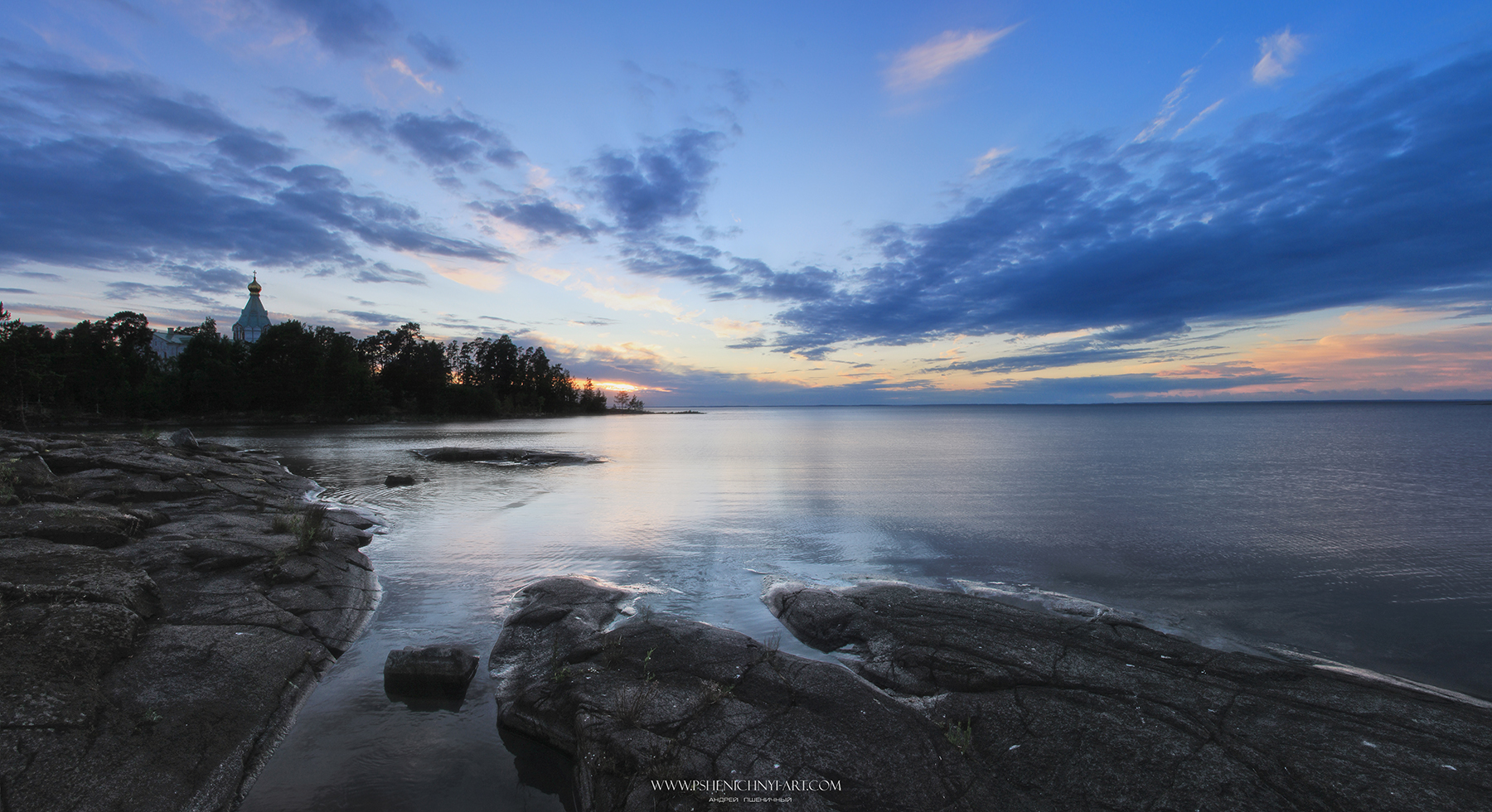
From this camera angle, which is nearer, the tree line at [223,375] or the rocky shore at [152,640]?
the rocky shore at [152,640]

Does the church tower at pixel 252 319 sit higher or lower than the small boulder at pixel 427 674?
higher

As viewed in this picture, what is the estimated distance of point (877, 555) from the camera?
50.5 feet

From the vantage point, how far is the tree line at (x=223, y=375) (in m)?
60.3

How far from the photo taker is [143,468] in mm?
16172

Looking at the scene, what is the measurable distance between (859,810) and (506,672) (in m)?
4.94

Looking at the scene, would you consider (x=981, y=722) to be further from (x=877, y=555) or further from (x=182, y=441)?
(x=182, y=441)

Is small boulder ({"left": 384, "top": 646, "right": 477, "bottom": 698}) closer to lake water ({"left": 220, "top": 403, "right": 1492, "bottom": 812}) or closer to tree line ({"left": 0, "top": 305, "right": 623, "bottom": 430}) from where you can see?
lake water ({"left": 220, "top": 403, "right": 1492, "bottom": 812})

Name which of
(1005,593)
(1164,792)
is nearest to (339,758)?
(1164,792)

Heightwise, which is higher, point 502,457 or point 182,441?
point 182,441

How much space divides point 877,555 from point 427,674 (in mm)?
11026

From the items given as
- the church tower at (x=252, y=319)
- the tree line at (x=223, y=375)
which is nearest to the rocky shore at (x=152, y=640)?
the tree line at (x=223, y=375)

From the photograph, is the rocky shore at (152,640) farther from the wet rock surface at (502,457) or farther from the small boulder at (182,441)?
the wet rock surface at (502,457)

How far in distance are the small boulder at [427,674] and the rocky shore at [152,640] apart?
98cm

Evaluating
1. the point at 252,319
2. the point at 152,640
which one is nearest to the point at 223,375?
the point at 252,319
